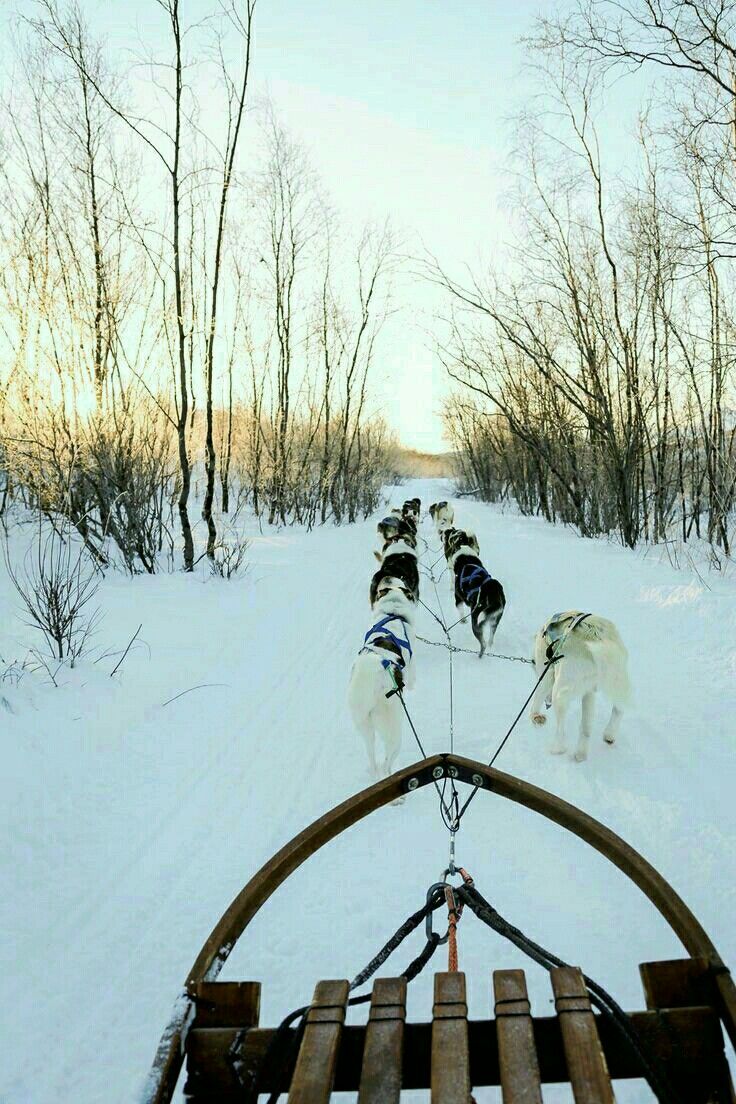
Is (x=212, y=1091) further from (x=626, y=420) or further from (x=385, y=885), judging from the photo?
(x=626, y=420)

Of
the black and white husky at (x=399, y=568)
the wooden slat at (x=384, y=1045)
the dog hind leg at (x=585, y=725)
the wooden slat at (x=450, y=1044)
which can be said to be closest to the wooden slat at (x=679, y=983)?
the wooden slat at (x=450, y=1044)

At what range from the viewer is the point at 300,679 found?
6105mm

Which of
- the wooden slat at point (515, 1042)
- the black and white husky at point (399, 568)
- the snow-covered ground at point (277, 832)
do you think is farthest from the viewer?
the black and white husky at point (399, 568)

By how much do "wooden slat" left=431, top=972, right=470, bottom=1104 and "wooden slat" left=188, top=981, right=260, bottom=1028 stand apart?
0.43 metres

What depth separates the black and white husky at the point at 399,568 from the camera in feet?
26.1

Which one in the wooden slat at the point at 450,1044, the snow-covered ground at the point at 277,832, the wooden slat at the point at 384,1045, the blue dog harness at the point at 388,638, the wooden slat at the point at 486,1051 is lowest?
the snow-covered ground at the point at 277,832

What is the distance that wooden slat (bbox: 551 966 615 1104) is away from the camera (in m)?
1.24

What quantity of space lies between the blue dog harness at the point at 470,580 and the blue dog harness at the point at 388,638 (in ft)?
5.43

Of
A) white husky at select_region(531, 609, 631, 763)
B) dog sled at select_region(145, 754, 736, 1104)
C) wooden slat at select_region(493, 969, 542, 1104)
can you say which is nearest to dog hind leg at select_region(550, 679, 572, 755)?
white husky at select_region(531, 609, 631, 763)

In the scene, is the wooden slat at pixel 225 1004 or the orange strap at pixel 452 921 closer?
the wooden slat at pixel 225 1004

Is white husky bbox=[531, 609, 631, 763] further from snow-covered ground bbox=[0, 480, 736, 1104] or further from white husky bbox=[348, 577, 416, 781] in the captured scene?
white husky bbox=[348, 577, 416, 781]

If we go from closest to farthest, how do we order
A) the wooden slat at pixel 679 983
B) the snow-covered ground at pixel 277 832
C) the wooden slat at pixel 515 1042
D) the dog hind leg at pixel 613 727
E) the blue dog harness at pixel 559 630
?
the wooden slat at pixel 515 1042, the wooden slat at pixel 679 983, the snow-covered ground at pixel 277 832, the blue dog harness at pixel 559 630, the dog hind leg at pixel 613 727

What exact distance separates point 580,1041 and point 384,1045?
1.35ft

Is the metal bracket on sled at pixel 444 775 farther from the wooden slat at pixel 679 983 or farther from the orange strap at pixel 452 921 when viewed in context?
the wooden slat at pixel 679 983
